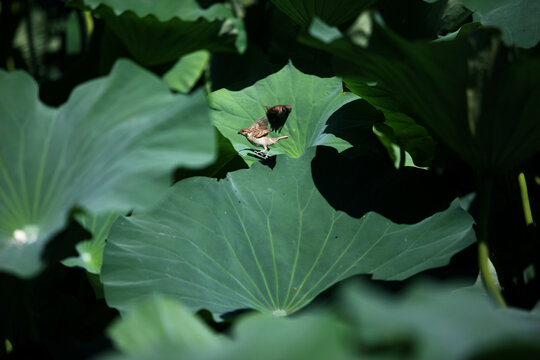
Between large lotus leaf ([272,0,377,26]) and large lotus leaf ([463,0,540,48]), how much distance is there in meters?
0.29

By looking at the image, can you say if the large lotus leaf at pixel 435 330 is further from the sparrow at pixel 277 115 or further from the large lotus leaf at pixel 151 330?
the sparrow at pixel 277 115

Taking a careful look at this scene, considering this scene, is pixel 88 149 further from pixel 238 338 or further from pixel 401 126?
pixel 401 126

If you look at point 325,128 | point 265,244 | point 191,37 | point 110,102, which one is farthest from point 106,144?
point 191,37

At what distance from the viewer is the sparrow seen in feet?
4.09

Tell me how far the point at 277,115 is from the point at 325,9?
0.32 m

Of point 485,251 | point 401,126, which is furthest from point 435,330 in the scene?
point 401,126

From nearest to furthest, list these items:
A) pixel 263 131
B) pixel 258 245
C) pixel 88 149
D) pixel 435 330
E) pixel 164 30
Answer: pixel 435 330 < pixel 88 149 < pixel 258 245 < pixel 263 131 < pixel 164 30

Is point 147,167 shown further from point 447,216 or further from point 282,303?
point 447,216

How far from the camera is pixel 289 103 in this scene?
50.8 inches

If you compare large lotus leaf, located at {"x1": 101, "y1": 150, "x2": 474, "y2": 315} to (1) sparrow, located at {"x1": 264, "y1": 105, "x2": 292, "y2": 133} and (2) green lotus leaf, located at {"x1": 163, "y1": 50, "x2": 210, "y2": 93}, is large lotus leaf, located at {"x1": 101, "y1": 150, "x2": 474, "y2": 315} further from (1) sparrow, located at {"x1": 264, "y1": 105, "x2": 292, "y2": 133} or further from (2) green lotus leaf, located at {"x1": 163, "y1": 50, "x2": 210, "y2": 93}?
(2) green lotus leaf, located at {"x1": 163, "y1": 50, "x2": 210, "y2": 93}

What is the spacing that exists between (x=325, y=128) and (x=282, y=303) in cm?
47

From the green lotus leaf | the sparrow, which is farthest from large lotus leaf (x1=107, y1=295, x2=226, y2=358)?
the green lotus leaf

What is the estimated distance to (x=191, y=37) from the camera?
4.94 feet

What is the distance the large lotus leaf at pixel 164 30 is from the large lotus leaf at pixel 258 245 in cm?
62
